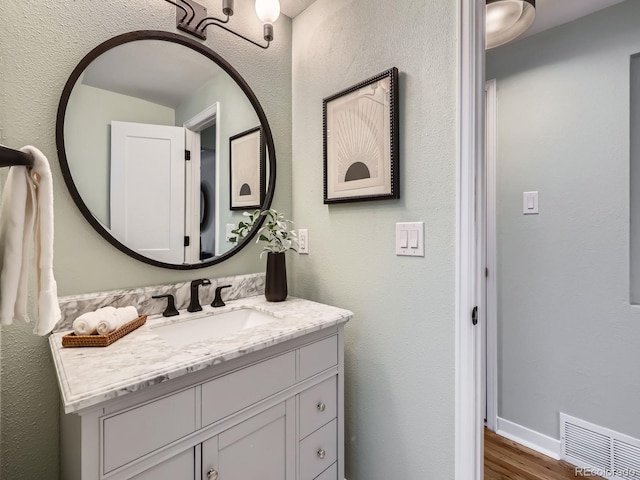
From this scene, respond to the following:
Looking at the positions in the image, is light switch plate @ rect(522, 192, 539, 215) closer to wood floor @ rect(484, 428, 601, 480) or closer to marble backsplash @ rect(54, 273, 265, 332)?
wood floor @ rect(484, 428, 601, 480)

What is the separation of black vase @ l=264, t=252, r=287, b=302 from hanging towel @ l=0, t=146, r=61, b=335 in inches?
35.6

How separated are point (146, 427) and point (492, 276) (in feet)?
6.33

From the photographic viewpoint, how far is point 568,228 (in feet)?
5.59

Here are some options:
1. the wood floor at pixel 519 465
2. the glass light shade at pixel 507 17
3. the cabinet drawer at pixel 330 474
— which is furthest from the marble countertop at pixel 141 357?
the glass light shade at pixel 507 17

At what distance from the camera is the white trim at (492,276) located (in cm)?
195

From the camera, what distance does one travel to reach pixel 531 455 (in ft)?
5.73

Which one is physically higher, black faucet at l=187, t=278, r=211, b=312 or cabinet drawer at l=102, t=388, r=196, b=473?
black faucet at l=187, t=278, r=211, b=312

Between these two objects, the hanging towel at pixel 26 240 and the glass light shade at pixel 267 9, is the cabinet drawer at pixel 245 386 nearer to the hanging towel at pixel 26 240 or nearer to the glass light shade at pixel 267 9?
the hanging towel at pixel 26 240

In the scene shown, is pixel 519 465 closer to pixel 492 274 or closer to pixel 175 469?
pixel 492 274

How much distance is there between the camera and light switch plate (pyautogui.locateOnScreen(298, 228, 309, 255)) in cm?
168

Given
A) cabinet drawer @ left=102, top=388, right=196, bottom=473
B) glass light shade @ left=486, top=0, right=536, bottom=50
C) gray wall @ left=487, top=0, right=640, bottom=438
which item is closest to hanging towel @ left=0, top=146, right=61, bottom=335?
cabinet drawer @ left=102, top=388, right=196, bottom=473

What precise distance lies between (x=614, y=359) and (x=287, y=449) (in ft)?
5.47

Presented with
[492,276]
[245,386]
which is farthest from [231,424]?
[492,276]

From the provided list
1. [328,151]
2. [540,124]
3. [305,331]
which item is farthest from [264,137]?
[540,124]
